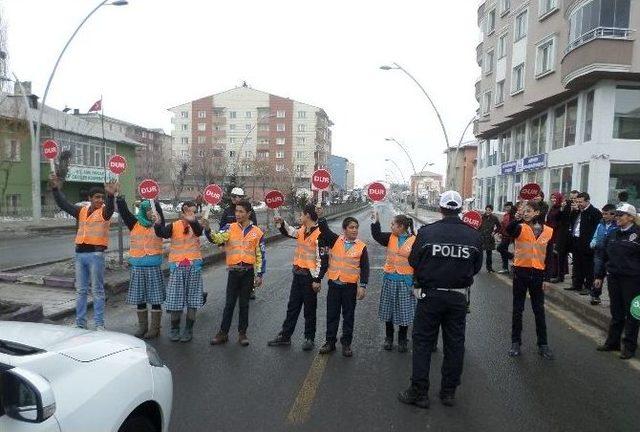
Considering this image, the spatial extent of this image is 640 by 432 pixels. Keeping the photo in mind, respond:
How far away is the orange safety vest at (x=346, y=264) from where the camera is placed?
6.02 m

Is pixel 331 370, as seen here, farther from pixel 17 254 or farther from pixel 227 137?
pixel 227 137

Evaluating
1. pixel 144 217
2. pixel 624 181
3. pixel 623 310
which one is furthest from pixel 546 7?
pixel 144 217

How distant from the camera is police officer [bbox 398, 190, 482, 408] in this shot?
4.52 m

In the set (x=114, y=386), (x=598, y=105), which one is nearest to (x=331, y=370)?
(x=114, y=386)

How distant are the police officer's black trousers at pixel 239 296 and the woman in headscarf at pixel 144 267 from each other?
35.7 inches

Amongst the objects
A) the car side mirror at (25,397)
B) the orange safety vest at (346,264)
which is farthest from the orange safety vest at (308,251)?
the car side mirror at (25,397)

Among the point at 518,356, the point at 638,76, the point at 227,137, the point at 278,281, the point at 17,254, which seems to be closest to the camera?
the point at 518,356

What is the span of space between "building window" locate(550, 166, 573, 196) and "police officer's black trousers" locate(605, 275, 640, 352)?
15994mm

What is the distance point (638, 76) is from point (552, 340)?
1549 centimetres

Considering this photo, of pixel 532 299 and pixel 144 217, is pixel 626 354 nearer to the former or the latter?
pixel 532 299

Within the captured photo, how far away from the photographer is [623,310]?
6.02 meters

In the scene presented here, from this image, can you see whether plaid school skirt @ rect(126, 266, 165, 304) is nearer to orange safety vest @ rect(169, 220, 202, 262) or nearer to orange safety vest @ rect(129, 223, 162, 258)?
orange safety vest @ rect(129, 223, 162, 258)

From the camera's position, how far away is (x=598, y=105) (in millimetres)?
18562

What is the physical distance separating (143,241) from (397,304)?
130 inches
